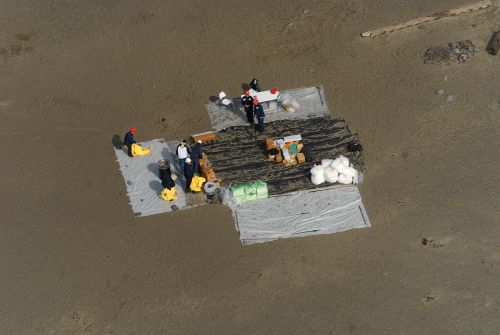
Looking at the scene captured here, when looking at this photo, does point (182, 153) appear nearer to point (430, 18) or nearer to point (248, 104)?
point (248, 104)

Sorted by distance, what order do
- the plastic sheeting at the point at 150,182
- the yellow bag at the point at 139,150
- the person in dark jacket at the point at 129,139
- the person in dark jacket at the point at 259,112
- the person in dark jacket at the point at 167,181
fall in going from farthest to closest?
the person in dark jacket at the point at 259,112 → the yellow bag at the point at 139,150 → the person in dark jacket at the point at 129,139 → the plastic sheeting at the point at 150,182 → the person in dark jacket at the point at 167,181

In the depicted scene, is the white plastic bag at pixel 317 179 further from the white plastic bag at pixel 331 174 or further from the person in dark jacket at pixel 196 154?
the person in dark jacket at pixel 196 154

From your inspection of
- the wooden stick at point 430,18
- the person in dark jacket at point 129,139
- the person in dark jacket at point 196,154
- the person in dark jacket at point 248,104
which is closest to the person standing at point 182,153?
the person in dark jacket at point 196,154

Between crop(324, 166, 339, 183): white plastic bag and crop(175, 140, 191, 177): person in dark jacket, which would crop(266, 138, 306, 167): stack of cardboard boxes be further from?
crop(175, 140, 191, 177): person in dark jacket

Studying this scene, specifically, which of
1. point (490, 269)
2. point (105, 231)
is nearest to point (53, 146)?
point (105, 231)

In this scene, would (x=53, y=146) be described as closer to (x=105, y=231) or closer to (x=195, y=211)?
(x=105, y=231)

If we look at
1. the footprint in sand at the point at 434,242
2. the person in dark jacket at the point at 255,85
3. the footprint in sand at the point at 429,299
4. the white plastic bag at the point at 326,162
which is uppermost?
the person in dark jacket at the point at 255,85
